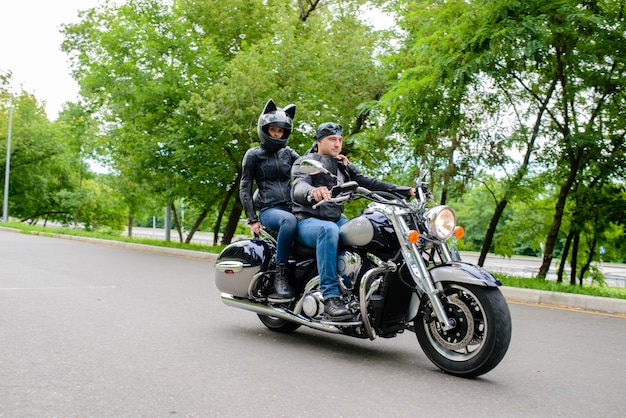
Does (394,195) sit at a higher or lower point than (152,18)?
lower

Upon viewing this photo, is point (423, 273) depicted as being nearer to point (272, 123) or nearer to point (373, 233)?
point (373, 233)

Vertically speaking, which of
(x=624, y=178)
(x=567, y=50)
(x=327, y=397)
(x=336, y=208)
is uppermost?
(x=567, y=50)

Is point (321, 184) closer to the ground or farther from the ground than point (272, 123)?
closer to the ground

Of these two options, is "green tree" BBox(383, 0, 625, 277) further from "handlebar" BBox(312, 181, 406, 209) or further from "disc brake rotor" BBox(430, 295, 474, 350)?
"disc brake rotor" BBox(430, 295, 474, 350)

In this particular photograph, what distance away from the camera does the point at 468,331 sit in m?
4.15

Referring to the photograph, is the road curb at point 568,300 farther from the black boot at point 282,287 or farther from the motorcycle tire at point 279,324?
the black boot at point 282,287

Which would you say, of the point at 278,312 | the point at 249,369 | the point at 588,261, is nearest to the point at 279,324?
the point at 278,312

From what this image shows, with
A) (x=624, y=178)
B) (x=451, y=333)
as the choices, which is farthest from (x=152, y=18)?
(x=451, y=333)

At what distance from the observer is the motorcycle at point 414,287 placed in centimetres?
408

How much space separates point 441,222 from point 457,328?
754 millimetres

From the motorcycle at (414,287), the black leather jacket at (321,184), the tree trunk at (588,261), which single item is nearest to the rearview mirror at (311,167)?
the motorcycle at (414,287)

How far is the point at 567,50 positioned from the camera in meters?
11.7

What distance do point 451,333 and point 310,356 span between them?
1173 millimetres

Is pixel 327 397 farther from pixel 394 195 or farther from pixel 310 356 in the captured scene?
pixel 394 195
